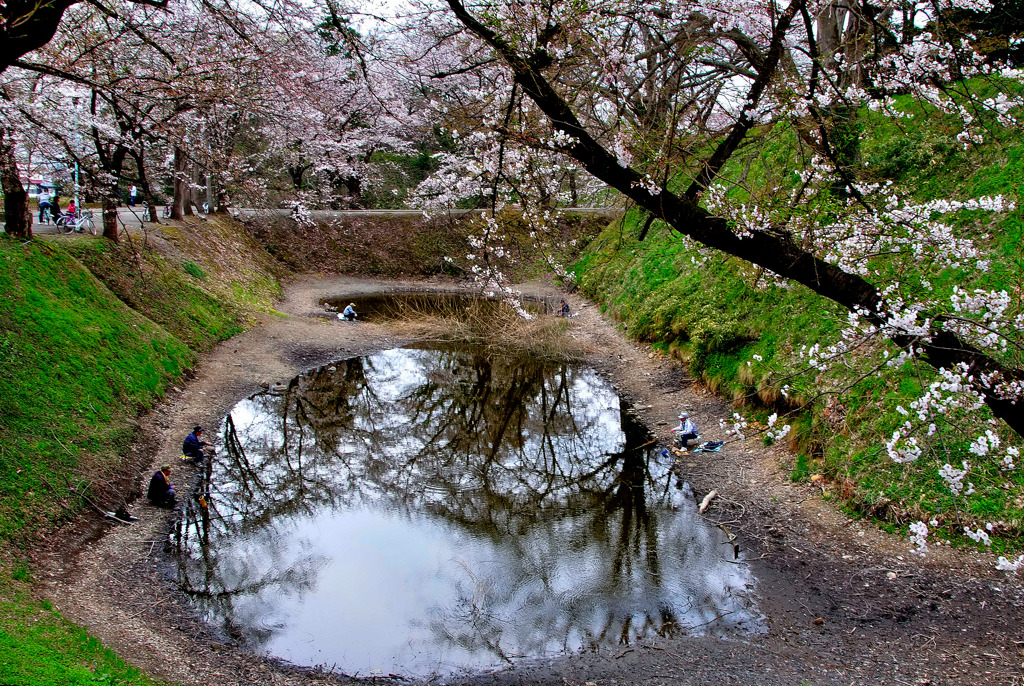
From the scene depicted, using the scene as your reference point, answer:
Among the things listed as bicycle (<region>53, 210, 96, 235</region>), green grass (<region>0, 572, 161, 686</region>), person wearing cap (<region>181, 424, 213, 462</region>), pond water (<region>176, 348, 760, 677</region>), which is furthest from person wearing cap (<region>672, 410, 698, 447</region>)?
bicycle (<region>53, 210, 96, 235</region>)

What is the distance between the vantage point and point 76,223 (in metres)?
18.0

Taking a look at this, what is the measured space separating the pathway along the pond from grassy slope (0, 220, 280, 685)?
55 cm

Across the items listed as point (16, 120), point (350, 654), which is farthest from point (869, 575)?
point (16, 120)

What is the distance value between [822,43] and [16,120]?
51.8ft

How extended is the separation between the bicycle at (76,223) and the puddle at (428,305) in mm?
8848

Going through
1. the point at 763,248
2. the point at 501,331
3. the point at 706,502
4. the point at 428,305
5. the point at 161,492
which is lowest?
the point at 706,502

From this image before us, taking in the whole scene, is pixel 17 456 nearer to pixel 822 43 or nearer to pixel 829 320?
pixel 829 320

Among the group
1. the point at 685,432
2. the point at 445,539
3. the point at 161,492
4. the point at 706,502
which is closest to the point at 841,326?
the point at 685,432

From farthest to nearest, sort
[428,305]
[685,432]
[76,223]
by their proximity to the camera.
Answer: [428,305] < [76,223] < [685,432]

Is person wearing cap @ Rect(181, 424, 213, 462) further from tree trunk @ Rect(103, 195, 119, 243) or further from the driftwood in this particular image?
the driftwood

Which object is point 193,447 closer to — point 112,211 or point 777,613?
point 112,211

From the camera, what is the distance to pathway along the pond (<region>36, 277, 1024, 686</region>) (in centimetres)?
723

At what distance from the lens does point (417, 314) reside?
23.2m

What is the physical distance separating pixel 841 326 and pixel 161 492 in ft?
40.2
